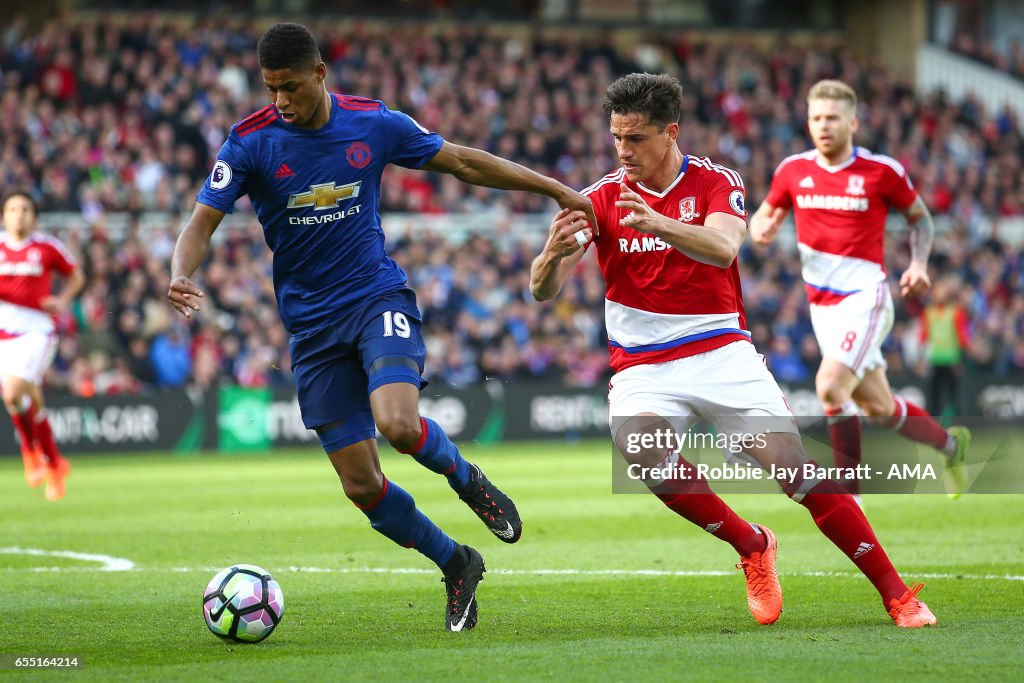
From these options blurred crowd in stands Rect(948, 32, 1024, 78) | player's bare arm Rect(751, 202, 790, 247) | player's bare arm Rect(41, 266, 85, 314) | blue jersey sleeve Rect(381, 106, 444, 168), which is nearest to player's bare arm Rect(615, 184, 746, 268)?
blue jersey sleeve Rect(381, 106, 444, 168)

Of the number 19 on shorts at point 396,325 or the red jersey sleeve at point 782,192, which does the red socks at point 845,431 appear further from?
the number 19 on shorts at point 396,325

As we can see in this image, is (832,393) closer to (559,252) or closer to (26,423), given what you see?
(559,252)

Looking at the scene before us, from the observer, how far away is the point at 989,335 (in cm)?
2502

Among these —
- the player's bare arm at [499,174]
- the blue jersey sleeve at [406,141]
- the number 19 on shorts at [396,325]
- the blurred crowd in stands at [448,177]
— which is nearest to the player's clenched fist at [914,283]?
the player's bare arm at [499,174]

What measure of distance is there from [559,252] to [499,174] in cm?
48

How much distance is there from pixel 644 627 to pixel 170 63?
19.5 metres

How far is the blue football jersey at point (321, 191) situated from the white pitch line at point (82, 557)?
2.74 meters

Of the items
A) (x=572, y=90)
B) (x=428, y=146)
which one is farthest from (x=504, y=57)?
(x=428, y=146)

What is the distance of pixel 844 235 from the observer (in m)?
9.89

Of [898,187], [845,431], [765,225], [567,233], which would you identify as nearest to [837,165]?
[898,187]

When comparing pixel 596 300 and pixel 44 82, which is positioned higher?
pixel 44 82

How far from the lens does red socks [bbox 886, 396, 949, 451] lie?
10.3 m

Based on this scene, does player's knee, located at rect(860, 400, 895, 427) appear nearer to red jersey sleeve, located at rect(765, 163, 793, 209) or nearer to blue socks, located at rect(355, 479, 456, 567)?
red jersey sleeve, located at rect(765, 163, 793, 209)

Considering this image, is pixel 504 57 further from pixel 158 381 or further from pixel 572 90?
pixel 158 381
